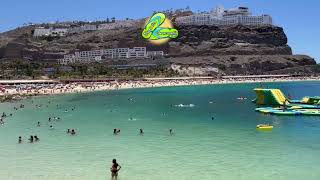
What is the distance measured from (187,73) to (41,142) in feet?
483

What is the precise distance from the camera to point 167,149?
33.4m

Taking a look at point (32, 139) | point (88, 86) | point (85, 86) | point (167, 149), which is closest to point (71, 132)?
point (32, 139)

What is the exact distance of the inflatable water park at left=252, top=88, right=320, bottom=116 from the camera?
187ft

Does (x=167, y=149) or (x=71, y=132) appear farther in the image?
(x=71, y=132)

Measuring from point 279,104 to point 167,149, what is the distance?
34.6 metres

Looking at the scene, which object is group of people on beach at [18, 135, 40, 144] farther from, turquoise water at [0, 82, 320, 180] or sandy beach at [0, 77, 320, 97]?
sandy beach at [0, 77, 320, 97]

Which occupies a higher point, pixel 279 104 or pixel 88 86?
pixel 88 86

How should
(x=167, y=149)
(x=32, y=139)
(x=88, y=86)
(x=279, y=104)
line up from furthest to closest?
(x=88, y=86)
(x=279, y=104)
(x=32, y=139)
(x=167, y=149)

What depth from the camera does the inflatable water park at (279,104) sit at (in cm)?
5700

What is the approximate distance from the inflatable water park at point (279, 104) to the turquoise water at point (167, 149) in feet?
13.1

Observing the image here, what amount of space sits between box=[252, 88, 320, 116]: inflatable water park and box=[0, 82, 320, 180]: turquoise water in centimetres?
398

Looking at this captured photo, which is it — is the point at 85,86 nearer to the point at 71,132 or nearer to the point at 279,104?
the point at 279,104

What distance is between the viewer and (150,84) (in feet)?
460

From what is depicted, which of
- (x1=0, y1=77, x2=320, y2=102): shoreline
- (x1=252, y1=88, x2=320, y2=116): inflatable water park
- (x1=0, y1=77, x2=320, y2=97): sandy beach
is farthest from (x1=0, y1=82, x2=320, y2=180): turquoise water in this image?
(x1=0, y1=77, x2=320, y2=97): sandy beach
